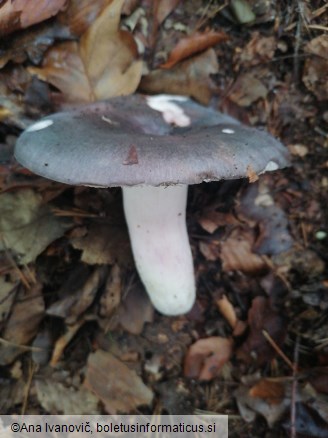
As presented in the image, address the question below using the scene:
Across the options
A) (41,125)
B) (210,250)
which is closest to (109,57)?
(41,125)

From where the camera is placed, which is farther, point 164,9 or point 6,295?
point 164,9

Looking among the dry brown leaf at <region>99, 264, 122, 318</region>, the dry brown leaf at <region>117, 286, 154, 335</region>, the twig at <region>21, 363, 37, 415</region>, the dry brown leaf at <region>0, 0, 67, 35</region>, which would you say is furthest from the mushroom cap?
the twig at <region>21, 363, 37, 415</region>

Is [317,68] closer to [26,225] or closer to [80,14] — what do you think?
[80,14]

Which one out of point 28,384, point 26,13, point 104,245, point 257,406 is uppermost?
point 26,13

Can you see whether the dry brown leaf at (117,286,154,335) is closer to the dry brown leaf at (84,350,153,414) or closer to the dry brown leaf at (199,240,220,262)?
the dry brown leaf at (84,350,153,414)

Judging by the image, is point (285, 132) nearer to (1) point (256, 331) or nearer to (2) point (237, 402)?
(1) point (256, 331)

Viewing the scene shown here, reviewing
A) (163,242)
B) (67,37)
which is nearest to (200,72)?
(67,37)
